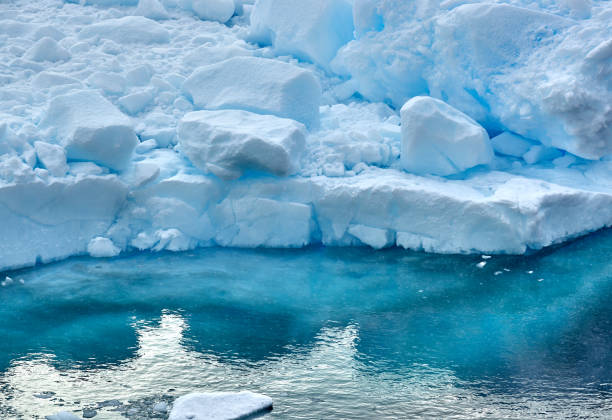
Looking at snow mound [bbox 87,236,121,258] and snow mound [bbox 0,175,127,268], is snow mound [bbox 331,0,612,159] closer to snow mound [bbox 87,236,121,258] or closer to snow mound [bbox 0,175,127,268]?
snow mound [bbox 0,175,127,268]

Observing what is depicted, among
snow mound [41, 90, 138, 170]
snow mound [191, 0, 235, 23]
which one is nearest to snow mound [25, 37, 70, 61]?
snow mound [41, 90, 138, 170]

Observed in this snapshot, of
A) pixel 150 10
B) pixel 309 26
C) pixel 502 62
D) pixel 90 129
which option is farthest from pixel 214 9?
pixel 502 62

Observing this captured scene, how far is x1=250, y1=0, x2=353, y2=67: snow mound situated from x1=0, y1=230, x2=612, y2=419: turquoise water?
8.82ft

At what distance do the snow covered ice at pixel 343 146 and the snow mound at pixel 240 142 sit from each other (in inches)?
0.6

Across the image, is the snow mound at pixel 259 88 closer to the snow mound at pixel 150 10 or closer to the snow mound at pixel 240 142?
the snow mound at pixel 240 142

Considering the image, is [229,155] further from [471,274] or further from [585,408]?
[585,408]

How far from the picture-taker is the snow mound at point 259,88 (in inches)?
242

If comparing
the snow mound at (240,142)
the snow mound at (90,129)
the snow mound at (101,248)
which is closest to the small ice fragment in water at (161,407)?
the snow mound at (101,248)

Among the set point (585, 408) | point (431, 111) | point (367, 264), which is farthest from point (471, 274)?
point (585, 408)

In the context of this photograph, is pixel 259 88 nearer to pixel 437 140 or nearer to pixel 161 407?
pixel 437 140

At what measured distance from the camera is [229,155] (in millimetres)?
5512

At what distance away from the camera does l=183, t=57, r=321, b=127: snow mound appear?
614cm

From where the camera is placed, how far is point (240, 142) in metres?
5.45

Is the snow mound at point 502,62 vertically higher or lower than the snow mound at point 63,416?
higher
